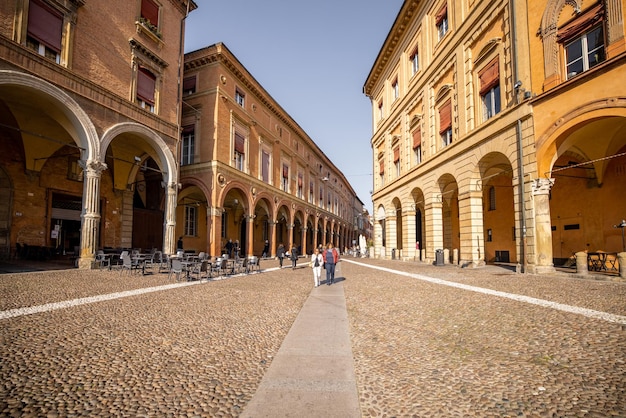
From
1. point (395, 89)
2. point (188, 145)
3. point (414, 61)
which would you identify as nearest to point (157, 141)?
point (188, 145)

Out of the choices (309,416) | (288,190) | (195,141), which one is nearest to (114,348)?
(309,416)

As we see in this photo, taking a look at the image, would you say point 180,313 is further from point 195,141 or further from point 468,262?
point 195,141

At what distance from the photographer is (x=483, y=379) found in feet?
9.75

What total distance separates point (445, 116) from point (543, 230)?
8904 mm

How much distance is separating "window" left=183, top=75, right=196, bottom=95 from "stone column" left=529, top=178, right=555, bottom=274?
20.8m

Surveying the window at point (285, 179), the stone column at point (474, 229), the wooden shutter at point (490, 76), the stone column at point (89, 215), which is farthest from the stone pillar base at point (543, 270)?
the window at point (285, 179)

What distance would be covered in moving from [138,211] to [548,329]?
886 inches

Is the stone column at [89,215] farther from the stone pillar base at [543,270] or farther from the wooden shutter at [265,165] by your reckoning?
the stone pillar base at [543,270]

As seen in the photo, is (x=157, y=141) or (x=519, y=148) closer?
(x=519, y=148)

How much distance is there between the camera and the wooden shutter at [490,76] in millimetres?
13479

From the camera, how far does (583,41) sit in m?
10.5

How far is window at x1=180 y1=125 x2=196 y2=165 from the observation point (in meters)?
20.9

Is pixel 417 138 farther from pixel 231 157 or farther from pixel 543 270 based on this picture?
pixel 231 157

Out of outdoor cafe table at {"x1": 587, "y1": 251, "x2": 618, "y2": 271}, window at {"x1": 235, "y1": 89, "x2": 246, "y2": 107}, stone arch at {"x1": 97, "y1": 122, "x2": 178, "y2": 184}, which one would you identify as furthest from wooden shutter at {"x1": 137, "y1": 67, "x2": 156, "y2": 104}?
outdoor cafe table at {"x1": 587, "y1": 251, "x2": 618, "y2": 271}
